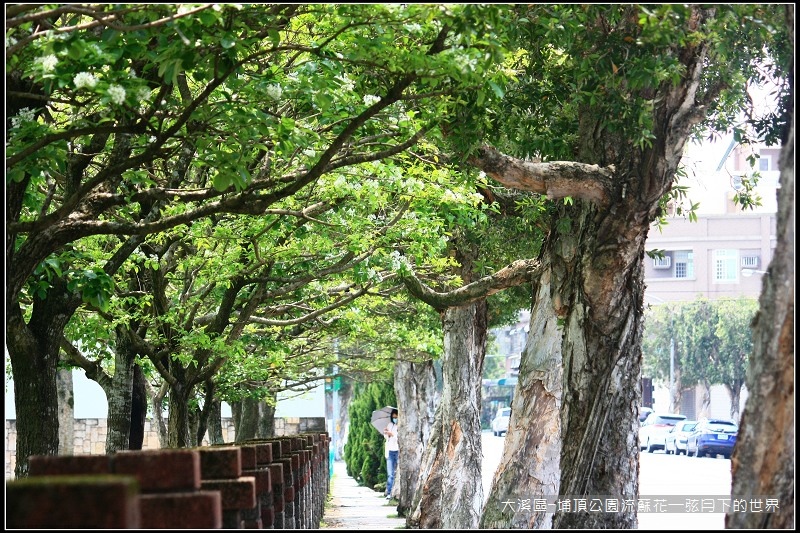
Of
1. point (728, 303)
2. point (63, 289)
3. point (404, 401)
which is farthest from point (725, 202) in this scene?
point (63, 289)

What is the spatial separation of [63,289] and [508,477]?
6222 mm

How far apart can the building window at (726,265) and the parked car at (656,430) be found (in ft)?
58.1

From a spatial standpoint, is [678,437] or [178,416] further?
[678,437]

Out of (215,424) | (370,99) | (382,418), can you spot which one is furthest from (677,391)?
(370,99)

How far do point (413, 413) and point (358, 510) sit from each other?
269 cm

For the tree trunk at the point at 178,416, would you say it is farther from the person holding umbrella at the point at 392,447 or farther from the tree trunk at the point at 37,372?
the person holding umbrella at the point at 392,447

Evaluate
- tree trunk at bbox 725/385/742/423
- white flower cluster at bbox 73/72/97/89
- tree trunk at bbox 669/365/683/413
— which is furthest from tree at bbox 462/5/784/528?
tree trunk at bbox 669/365/683/413

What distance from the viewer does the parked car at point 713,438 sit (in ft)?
153

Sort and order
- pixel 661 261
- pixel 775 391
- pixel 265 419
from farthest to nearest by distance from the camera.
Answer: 1. pixel 265 419
2. pixel 661 261
3. pixel 775 391

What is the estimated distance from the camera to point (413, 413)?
30297 mm

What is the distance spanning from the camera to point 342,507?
30.2 m

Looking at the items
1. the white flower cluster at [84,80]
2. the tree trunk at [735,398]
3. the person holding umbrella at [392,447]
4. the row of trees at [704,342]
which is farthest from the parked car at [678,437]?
the white flower cluster at [84,80]

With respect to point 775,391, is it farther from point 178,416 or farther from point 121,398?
point 178,416

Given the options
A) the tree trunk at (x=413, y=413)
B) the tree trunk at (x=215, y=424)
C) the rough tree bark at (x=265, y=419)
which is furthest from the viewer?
the rough tree bark at (x=265, y=419)
